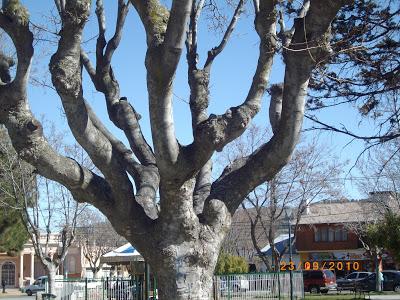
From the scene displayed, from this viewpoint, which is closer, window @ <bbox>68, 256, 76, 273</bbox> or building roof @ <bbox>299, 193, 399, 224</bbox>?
building roof @ <bbox>299, 193, 399, 224</bbox>

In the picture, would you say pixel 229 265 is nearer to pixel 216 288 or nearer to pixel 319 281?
pixel 319 281

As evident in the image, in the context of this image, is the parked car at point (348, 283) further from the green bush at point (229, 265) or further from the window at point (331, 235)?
the window at point (331, 235)

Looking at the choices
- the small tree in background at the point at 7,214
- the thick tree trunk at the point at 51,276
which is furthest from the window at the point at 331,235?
the thick tree trunk at the point at 51,276

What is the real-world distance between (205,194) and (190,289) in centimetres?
157

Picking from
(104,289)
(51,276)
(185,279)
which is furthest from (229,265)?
(185,279)

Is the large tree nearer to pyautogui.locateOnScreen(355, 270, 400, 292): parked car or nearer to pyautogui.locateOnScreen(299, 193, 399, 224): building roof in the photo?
pyautogui.locateOnScreen(355, 270, 400, 292): parked car

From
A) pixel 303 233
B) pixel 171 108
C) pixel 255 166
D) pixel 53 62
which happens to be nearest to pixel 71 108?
pixel 53 62

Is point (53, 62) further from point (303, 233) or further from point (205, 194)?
point (303, 233)

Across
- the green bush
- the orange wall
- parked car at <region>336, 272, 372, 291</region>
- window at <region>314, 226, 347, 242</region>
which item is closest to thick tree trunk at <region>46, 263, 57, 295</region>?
the green bush

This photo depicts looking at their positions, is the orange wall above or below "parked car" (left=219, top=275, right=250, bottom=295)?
above

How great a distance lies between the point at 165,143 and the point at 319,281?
1535 inches

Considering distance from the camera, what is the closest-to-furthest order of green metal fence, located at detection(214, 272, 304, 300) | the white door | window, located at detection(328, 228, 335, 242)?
green metal fence, located at detection(214, 272, 304, 300) < window, located at detection(328, 228, 335, 242) < the white door

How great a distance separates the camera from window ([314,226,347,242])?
61.2 m

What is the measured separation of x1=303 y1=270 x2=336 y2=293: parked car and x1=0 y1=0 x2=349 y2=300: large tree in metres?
37.6
